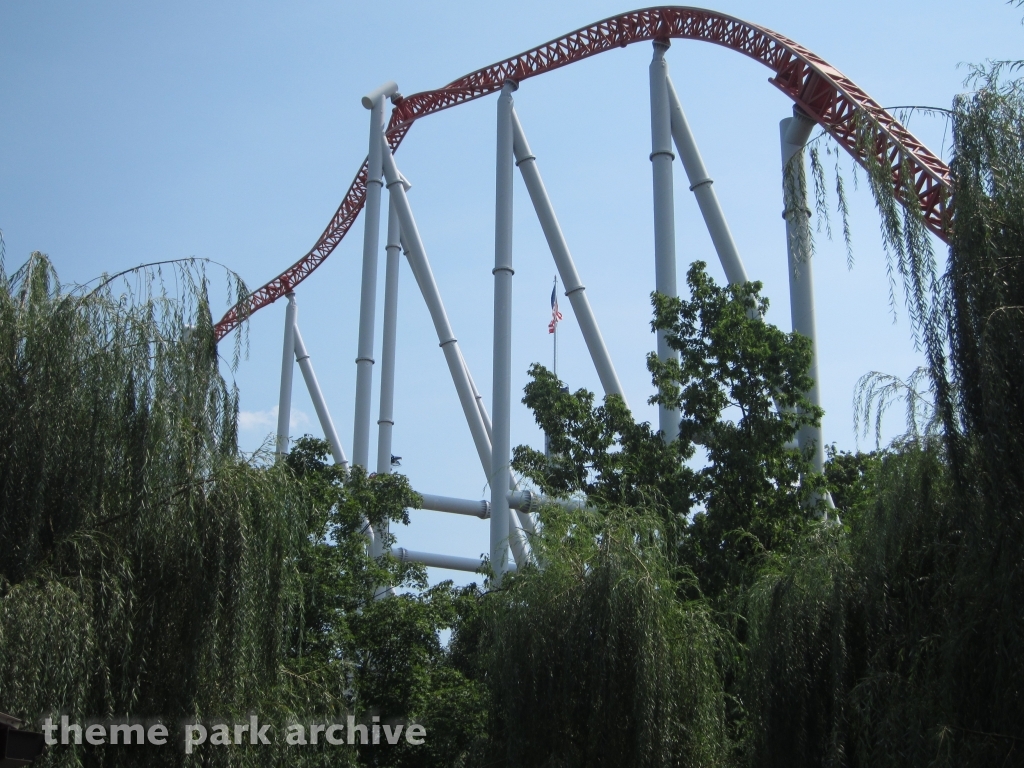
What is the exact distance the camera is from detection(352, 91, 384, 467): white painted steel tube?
2194 centimetres

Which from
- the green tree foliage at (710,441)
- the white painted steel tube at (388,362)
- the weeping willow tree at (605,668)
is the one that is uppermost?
the white painted steel tube at (388,362)

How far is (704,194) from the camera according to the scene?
17844mm

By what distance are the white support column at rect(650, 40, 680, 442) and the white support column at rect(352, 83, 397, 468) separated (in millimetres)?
6814

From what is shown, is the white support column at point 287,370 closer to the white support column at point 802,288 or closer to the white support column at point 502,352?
the white support column at point 502,352

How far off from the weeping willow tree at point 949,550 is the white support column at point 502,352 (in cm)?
783

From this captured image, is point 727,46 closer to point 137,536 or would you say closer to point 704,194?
point 704,194

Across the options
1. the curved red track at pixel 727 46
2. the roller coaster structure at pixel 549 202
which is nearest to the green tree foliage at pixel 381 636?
the roller coaster structure at pixel 549 202

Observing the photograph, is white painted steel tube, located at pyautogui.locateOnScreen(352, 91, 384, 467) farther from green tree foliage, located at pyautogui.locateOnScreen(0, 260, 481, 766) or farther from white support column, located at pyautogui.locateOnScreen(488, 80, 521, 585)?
green tree foliage, located at pyautogui.locateOnScreen(0, 260, 481, 766)

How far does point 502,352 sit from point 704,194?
406 centimetres

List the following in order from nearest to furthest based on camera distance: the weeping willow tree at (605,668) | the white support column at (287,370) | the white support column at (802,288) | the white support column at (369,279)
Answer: the weeping willow tree at (605,668) < the white support column at (802,288) < the white support column at (369,279) < the white support column at (287,370)

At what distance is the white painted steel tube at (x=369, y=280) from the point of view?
21.9m

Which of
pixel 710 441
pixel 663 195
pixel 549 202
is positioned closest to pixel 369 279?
pixel 549 202

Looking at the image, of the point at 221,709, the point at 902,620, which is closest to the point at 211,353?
the point at 221,709

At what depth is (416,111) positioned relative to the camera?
25.1 metres
